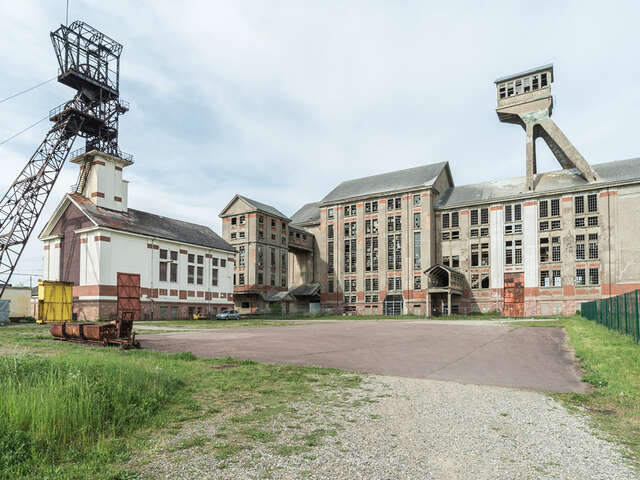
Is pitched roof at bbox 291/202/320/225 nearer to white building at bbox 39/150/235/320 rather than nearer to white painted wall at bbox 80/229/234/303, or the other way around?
white building at bbox 39/150/235/320

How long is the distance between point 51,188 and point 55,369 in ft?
141

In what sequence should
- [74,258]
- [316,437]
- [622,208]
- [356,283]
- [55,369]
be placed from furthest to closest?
1. [356,283]
2. [622,208]
3. [74,258]
4. [55,369]
5. [316,437]

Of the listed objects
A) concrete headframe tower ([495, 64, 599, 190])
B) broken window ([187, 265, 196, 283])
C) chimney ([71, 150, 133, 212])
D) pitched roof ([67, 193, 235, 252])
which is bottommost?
broken window ([187, 265, 196, 283])

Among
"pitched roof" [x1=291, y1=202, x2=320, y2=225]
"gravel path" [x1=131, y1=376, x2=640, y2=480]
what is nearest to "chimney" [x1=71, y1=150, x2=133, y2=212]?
"pitched roof" [x1=291, y1=202, x2=320, y2=225]

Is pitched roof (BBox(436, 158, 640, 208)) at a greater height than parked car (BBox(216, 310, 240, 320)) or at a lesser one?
greater

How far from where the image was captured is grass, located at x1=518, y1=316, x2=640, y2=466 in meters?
5.77

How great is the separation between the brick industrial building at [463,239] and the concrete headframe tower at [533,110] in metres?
0.13

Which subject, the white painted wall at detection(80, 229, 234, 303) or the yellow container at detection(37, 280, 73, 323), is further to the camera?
the white painted wall at detection(80, 229, 234, 303)

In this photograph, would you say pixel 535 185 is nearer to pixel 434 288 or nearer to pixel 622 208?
pixel 622 208

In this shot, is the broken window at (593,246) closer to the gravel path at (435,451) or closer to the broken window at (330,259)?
the broken window at (330,259)

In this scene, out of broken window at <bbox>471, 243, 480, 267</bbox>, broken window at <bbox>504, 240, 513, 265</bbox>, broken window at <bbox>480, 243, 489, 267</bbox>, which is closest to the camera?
broken window at <bbox>504, 240, 513, 265</bbox>

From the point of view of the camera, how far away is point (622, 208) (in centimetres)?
4628

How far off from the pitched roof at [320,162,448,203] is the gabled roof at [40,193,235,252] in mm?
22516

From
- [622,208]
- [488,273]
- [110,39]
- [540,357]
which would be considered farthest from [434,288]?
[110,39]
